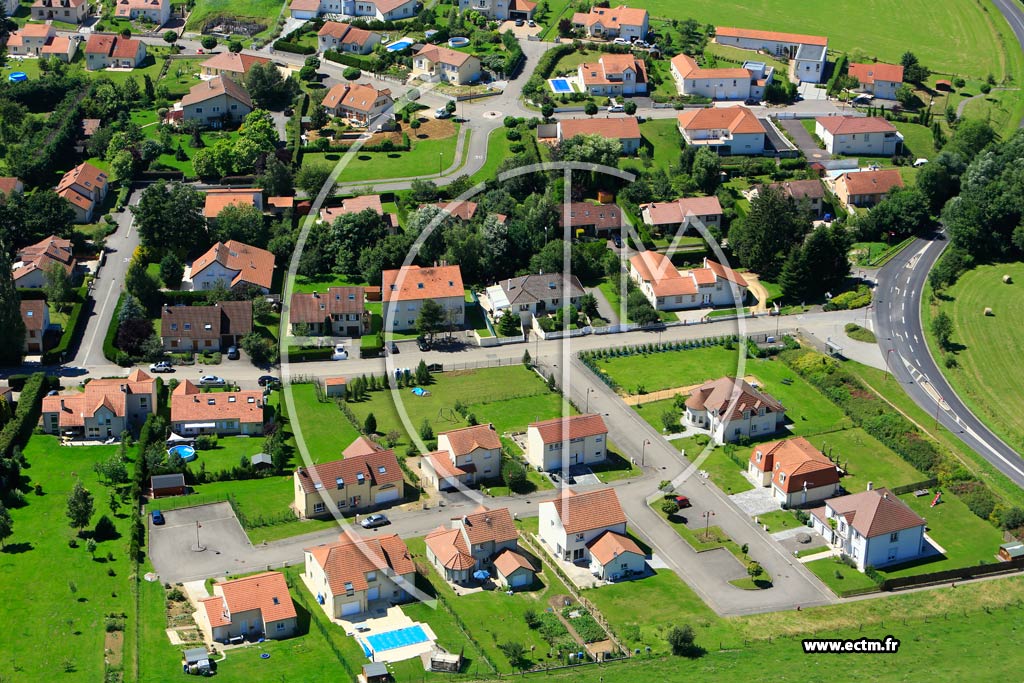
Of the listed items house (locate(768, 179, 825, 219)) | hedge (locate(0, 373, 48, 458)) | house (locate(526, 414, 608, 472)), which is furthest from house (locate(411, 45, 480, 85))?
house (locate(526, 414, 608, 472))

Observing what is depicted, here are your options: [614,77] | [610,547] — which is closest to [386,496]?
[610,547]

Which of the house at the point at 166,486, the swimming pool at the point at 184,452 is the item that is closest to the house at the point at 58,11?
the swimming pool at the point at 184,452

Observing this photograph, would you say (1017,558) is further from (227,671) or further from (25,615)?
(25,615)

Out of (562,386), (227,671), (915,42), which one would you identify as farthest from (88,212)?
(915,42)

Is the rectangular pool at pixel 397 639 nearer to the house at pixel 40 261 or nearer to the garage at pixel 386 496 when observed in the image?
the garage at pixel 386 496

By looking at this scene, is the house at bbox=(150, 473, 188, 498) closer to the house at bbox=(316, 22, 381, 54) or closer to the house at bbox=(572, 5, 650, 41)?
the house at bbox=(316, 22, 381, 54)

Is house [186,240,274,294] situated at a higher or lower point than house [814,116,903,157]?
lower
